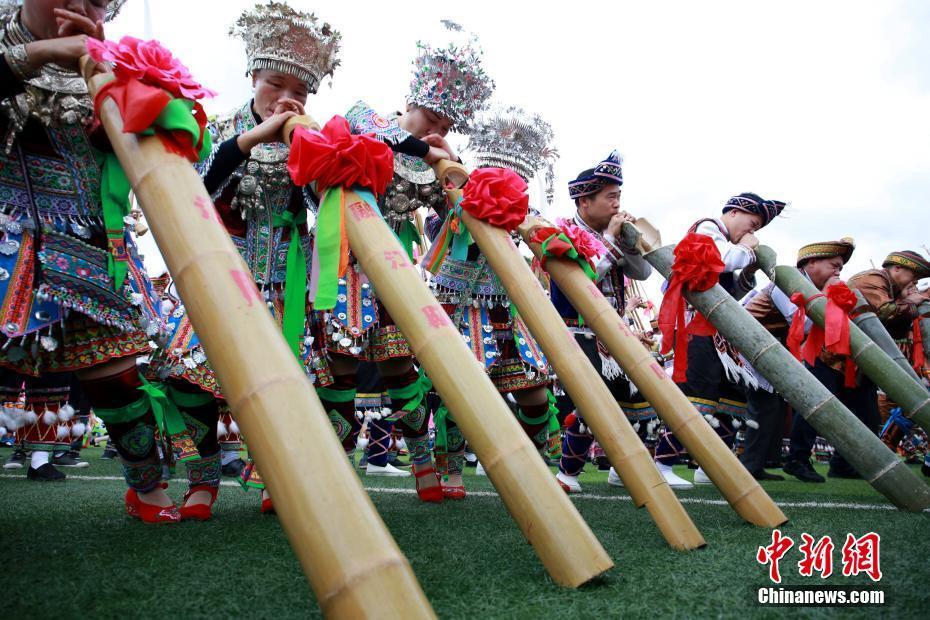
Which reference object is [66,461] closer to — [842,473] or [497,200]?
[497,200]

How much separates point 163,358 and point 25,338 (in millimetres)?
653

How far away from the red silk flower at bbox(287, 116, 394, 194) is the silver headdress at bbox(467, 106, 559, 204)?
1822 mm

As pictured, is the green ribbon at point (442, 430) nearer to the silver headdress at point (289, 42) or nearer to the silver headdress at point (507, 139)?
the silver headdress at point (507, 139)

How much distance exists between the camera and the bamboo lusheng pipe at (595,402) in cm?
225

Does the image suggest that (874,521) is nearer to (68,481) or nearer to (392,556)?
(392,556)

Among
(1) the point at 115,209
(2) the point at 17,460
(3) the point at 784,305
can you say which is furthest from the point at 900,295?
(2) the point at 17,460

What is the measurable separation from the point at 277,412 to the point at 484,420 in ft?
2.19

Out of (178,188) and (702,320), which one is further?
(702,320)

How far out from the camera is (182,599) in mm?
1636

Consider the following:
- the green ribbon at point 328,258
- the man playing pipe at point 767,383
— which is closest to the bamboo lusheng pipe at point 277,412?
the green ribbon at point 328,258

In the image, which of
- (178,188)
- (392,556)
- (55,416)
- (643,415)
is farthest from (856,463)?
(55,416)

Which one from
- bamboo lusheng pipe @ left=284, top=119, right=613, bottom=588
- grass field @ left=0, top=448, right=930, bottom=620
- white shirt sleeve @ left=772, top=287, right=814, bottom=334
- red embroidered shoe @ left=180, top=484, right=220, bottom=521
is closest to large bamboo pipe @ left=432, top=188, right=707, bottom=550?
grass field @ left=0, top=448, right=930, bottom=620

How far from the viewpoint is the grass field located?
5.09 ft

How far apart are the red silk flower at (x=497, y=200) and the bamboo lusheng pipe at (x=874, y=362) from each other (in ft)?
7.46
